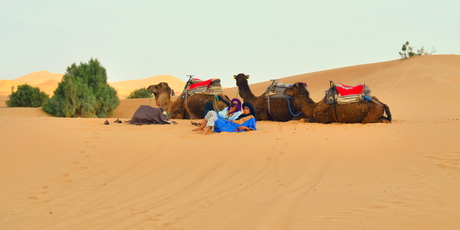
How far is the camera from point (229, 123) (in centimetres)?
961

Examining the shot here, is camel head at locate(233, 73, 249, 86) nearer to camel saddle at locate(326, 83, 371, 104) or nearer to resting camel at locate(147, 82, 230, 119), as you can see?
resting camel at locate(147, 82, 230, 119)

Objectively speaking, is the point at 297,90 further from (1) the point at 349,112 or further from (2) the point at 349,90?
→ (1) the point at 349,112

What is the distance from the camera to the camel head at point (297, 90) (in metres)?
12.5

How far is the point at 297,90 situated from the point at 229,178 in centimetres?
709

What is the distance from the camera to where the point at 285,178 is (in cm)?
567

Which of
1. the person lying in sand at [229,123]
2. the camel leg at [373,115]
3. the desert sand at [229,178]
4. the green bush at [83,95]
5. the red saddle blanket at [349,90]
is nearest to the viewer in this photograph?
the desert sand at [229,178]

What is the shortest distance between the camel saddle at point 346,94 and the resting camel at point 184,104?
3.25 metres

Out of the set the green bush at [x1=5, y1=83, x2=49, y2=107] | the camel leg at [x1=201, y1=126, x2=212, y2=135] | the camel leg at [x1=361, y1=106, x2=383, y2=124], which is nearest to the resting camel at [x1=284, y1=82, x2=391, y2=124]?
the camel leg at [x1=361, y1=106, x2=383, y2=124]

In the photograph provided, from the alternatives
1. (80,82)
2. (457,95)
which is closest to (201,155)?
(457,95)

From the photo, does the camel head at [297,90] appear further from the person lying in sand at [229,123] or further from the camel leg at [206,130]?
the camel leg at [206,130]

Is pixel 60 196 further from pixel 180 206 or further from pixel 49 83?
pixel 49 83

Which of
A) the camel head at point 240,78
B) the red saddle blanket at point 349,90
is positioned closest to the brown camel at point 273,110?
the camel head at point 240,78

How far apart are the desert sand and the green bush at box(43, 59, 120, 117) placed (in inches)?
640

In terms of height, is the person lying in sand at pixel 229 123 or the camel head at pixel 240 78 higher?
the camel head at pixel 240 78
